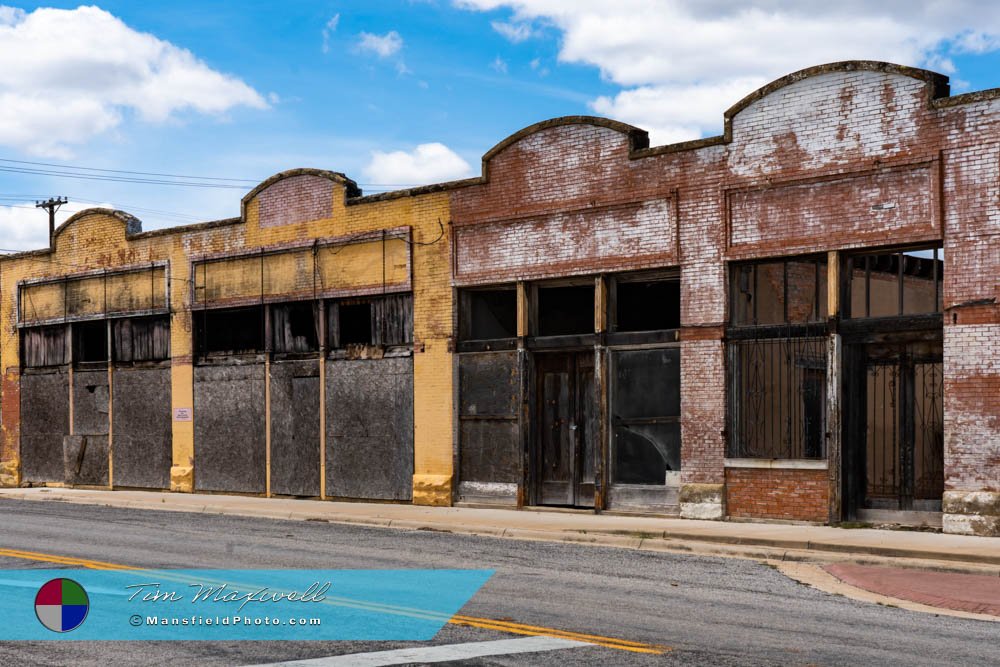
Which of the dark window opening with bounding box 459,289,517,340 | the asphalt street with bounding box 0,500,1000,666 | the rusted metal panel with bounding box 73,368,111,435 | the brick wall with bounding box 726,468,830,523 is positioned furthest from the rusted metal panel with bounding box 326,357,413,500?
the rusted metal panel with bounding box 73,368,111,435

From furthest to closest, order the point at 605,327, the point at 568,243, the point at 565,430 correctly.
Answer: the point at 565,430 < the point at 568,243 < the point at 605,327

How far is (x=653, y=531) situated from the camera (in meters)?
16.5

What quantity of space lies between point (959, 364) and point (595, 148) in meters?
7.09

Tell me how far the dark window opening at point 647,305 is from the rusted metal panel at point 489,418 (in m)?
2.23

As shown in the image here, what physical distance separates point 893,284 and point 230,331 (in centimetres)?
1475

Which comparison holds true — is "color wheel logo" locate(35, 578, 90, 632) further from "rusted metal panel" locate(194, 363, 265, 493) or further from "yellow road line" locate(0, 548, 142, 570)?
"rusted metal panel" locate(194, 363, 265, 493)

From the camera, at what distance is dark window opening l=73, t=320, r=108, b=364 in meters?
28.9

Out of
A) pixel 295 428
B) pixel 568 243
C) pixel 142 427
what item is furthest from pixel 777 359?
pixel 142 427

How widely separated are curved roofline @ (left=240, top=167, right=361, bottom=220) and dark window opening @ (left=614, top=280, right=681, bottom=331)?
661 cm

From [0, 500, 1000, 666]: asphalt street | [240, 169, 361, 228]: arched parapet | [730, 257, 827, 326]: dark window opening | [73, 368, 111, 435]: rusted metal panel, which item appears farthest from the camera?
[73, 368, 111, 435]: rusted metal panel

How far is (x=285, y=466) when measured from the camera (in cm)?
2477

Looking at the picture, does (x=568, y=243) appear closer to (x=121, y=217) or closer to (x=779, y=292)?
(x=779, y=292)

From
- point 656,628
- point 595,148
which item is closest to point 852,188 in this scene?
point 595,148

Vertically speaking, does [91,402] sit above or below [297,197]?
below
